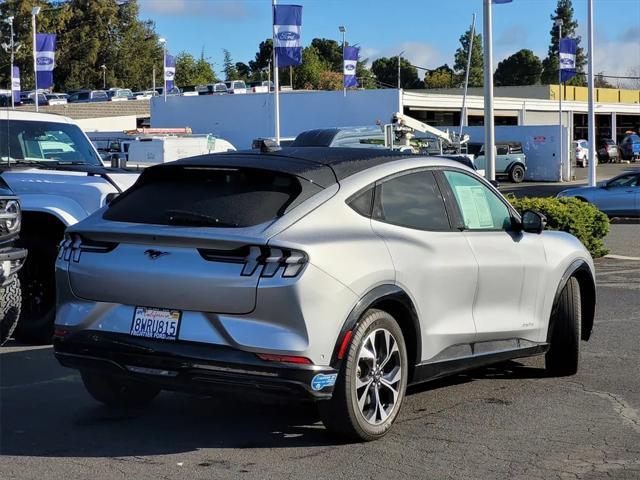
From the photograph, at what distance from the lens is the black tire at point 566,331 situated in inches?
288

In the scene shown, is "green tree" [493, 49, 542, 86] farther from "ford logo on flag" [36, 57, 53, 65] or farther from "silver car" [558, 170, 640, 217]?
"silver car" [558, 170, 640, 217]

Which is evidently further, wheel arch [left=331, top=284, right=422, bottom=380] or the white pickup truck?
the white pickup truck

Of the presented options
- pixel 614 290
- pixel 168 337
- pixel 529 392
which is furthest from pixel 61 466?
pixel 614 290

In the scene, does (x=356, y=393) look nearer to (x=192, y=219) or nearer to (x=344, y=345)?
(x=344, y=345)

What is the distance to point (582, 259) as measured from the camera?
753 cm

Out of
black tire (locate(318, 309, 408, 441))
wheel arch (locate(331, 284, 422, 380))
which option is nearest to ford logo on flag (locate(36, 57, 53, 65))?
wheel arch (locate(331, 284, 422, 380))

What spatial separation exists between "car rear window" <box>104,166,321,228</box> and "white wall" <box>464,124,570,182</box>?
139 ft

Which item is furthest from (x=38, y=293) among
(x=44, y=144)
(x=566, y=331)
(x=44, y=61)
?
(x=44, y=61)

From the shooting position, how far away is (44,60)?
36188 millimetres

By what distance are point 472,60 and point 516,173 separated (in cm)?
8883

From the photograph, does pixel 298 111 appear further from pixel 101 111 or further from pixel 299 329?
pixel 299 329

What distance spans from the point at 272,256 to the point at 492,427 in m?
2.00

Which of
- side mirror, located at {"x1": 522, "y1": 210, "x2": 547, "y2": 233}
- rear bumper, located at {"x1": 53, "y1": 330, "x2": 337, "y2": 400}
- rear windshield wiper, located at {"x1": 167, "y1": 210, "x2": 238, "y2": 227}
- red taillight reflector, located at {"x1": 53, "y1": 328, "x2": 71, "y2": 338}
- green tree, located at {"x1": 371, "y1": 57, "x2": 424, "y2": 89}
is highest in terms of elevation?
green tree, located at {"x1": 371, "y1": 57, "x2": 424, "y2": 89}

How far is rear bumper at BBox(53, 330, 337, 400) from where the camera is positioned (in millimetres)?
5059
